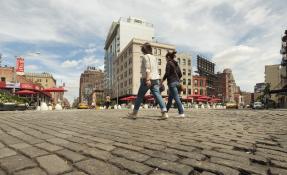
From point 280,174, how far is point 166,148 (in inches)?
43.3

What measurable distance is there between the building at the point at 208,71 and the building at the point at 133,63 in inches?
1053

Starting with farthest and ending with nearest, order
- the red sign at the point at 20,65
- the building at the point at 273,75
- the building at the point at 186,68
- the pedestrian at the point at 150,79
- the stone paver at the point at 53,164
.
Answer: the building at the point at 273,75 → the building at the point at 186,68 → the red sign at the point at 20,65 → the pedestrian at the point at 150,79 → the stone paver at the point at 53,164

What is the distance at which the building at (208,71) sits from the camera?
90.1 metres

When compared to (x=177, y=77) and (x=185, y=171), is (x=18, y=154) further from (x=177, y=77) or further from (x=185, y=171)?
(x=177, y=77)

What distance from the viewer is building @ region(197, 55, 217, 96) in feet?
295

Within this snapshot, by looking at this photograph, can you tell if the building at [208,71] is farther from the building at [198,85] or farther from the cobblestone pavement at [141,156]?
the cobblestone pavement at [141,156]

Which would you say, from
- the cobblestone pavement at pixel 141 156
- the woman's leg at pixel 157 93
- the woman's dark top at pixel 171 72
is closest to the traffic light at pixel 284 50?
the woman's dark top at pixel 171 72

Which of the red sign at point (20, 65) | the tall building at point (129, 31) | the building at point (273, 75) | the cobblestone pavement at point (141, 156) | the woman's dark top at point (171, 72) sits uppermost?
the tall building at point (129, 31)

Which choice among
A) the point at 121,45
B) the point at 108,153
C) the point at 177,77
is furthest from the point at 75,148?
the point at 121,45

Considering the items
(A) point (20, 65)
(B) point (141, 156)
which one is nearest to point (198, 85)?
(A) point (20, 65)

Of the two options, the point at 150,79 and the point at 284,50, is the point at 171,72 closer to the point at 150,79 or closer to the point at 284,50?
the point at 150,79

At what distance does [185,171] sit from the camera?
1.94 metres

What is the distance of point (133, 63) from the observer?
59750 mm

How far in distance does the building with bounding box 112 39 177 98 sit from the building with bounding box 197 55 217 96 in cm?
2676
